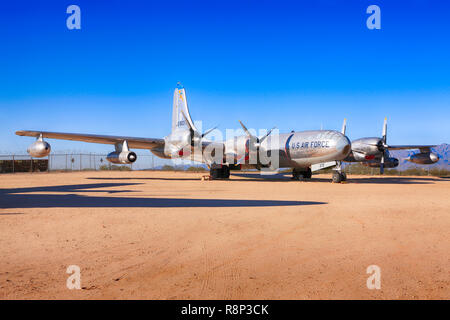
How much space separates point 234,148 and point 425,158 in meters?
18.3

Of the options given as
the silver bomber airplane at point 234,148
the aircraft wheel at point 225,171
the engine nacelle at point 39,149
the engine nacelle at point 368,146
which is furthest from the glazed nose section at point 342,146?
the engine nacelle at point 39,149

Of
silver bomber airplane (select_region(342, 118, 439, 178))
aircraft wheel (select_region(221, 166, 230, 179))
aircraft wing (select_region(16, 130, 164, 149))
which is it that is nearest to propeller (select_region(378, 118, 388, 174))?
silver bomber airplane (select_region(342, 118, 439, 178))

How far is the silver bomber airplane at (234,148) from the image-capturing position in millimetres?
21062

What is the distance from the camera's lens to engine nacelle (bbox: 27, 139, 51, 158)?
68.3 feet

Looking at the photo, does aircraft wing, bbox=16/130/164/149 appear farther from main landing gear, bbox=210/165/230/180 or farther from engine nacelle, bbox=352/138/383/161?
engine nacelle, bbox=352/138/383/161

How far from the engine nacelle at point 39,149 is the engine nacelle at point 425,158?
29.8 metres

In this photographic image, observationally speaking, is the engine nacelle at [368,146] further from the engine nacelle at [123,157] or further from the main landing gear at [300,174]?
the engine nacelle at [123,157]

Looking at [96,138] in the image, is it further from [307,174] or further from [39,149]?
[307,174]

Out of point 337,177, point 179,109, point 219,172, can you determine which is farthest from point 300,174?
point 179,109

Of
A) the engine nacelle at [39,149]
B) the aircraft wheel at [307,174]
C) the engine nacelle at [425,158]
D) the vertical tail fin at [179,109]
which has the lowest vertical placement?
the aircraft wheel at [307,174]

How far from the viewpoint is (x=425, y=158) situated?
2972cm

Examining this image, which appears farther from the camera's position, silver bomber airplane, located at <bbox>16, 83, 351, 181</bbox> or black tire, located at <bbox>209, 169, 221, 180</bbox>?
black tire, located at <bbox>209, 169, 221, 180</bbox>
